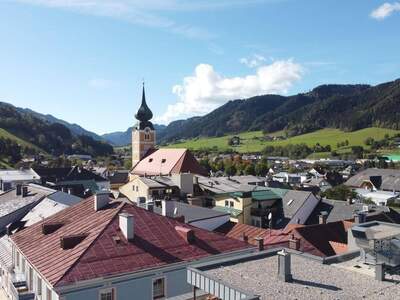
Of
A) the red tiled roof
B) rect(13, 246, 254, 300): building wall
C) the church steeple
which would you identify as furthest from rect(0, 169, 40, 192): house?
rect(13, 246, 254, 300): building wall

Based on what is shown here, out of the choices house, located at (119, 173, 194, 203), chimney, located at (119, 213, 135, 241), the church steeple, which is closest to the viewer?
chimney, located at (119, 213, 135, 241)

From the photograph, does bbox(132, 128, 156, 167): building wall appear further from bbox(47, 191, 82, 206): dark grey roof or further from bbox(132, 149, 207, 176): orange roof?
bbox(47, 191, 82, 206): dark grey roof

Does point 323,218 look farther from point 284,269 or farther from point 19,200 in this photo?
point 284,269

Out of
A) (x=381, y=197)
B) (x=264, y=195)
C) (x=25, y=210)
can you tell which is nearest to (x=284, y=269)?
(x=25, y=210)

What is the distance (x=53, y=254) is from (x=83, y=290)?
320 centimetres

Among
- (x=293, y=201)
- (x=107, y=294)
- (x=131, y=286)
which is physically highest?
(x=293, y=201)

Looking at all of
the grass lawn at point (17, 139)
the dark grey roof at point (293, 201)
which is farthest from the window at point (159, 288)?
the grass lawn at point (17, 139)

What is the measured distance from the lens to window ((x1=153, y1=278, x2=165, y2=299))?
58.8 ft

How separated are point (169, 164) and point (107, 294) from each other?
2201 inches

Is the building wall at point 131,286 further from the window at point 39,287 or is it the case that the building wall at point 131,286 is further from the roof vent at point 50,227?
the roof vent at point 50,227

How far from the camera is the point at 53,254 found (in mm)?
18312

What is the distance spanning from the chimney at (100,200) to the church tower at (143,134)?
62724mm

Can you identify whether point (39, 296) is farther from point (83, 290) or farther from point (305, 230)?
point (305, 230)

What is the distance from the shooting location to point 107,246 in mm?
18062
